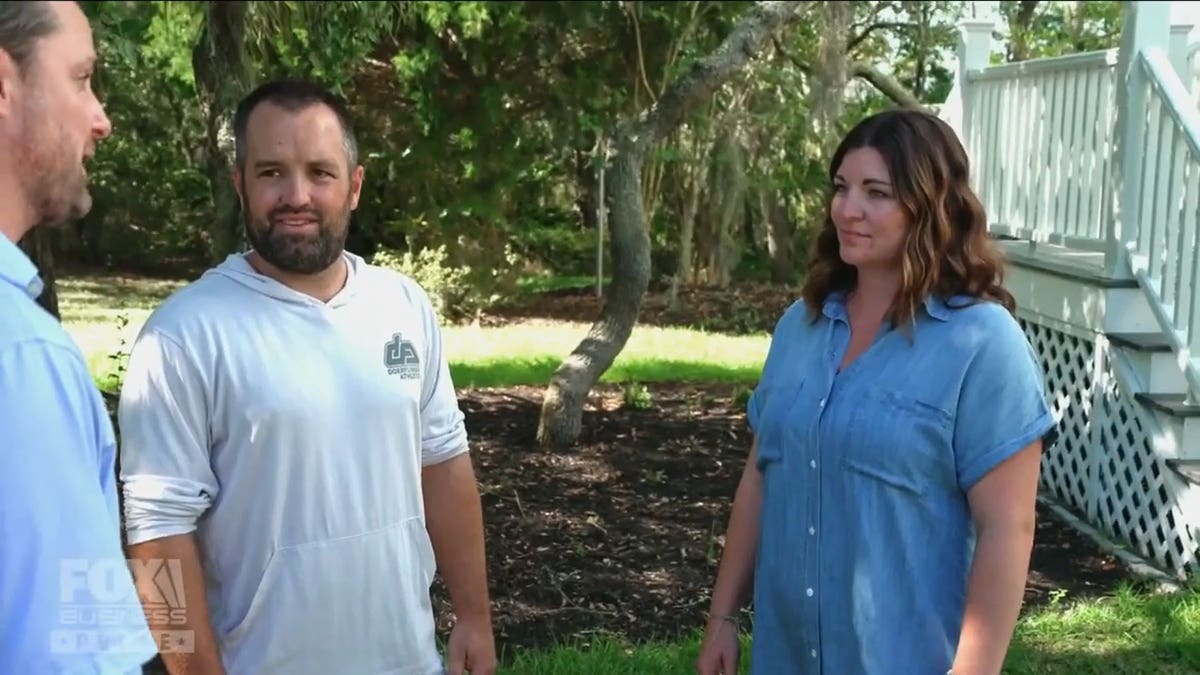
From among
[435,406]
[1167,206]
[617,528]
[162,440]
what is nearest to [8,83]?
[162,440]

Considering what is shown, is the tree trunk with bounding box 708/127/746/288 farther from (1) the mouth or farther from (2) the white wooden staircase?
(1) the mouth

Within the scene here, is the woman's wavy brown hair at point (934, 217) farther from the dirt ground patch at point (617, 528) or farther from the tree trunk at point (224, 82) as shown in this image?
the tree trunk at point (224, 82)

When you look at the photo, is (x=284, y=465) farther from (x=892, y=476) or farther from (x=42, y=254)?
(x=42, y=254)

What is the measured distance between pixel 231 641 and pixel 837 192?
4.77ft

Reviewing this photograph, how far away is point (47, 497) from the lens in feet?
4.45

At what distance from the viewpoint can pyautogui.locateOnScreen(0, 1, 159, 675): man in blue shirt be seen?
1.35 m

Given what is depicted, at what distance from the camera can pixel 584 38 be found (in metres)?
12.6

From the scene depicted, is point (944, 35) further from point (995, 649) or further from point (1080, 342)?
point (995, 649)

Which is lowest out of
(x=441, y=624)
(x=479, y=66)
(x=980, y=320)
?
(x=441, y=624)

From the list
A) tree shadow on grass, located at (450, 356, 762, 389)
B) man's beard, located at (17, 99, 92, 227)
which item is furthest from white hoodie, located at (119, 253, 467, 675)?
tree shadow on grass, located at (450, 356, 762, 389)

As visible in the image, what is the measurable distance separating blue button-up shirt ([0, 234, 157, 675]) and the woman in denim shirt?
4.68ft

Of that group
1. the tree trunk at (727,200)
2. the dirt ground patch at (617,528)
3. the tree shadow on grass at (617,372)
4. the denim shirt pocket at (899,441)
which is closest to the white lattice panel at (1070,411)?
the dirt ground patch at (617,528)

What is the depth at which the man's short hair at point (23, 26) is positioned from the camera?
1.41 m

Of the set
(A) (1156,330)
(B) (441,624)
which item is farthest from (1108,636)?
(B) (441,624)
